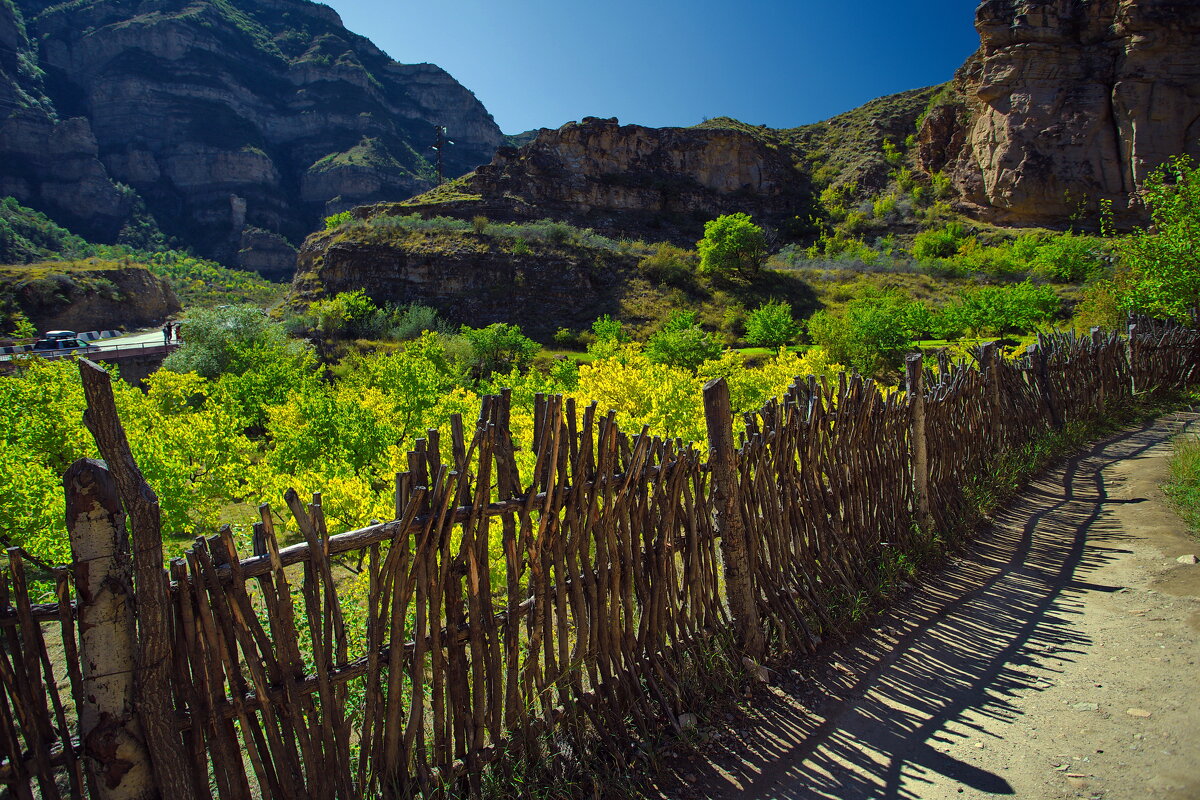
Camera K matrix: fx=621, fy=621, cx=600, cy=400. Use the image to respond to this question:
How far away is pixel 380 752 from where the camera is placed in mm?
2455

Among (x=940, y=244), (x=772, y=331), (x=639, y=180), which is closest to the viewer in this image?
(x=772, y=331)

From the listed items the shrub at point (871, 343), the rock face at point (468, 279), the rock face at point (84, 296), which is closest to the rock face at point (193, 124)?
the rock face at point (84, 296)

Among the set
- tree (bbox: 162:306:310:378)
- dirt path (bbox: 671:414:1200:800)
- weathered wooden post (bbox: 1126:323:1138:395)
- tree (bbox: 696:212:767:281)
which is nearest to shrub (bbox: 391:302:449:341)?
tree (bbox: 162:306:310:378)

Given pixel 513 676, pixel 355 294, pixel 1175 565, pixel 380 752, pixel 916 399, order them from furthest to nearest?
1. pixel 355 294
2. pixel 916 399
3. pixel 1175 565
4. pixel 513 676
5. pixel 380 752

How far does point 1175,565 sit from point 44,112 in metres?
117

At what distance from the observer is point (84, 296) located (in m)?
44.0

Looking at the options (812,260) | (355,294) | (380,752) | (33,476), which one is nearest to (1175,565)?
(380,752)

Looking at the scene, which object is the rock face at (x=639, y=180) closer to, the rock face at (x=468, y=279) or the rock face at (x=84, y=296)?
the rock face at (x=468, y=279)

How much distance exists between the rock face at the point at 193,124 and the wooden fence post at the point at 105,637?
93.5 m

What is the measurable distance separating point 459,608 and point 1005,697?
9.52ft

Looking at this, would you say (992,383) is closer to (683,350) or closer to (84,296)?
(683,350)

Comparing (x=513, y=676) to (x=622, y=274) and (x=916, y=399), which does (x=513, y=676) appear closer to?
(x=916, y=399)

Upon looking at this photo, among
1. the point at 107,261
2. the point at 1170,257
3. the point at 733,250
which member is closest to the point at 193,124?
the point at 107,261

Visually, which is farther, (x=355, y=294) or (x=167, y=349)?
(x=355, y=294)
